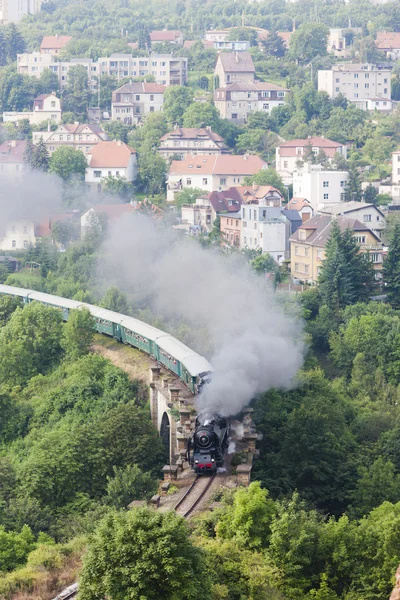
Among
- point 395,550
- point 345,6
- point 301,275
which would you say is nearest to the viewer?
point 395,550

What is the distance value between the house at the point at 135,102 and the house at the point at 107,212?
3626 cm

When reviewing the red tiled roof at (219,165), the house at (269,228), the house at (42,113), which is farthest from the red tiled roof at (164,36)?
the house at (269,228)

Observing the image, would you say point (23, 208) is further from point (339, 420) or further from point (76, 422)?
point (339, 420)

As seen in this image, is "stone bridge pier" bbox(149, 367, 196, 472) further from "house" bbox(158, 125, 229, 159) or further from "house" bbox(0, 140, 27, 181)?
"house" bbox(158, 125, 229, 159)

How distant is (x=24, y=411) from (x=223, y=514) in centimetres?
2062

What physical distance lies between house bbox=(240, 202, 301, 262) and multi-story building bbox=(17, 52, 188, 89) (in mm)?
48473

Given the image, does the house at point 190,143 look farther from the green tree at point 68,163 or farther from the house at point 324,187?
the house at point 324,187

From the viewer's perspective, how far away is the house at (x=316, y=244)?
223 feet

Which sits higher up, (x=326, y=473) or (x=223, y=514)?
(x=223, y=514)

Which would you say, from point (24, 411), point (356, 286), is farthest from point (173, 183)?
point (24, 411)

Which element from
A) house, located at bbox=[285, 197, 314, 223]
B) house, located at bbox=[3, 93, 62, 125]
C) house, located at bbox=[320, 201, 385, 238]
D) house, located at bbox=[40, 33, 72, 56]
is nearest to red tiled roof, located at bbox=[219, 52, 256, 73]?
house, located at bbox=[3, 93, 62, 125]

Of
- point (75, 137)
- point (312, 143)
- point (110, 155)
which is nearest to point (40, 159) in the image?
point (110, 155)

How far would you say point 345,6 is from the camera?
156 meters

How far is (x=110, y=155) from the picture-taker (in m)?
93.4
